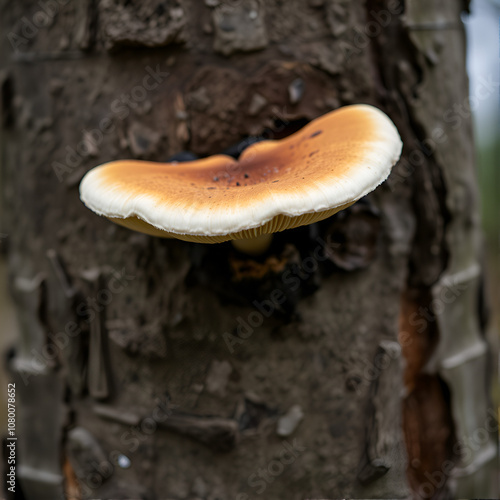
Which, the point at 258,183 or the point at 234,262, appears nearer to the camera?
the point at 258,183

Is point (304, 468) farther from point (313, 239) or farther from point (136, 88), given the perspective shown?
Answer: point (136, 88)

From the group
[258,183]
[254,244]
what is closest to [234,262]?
[254,244]

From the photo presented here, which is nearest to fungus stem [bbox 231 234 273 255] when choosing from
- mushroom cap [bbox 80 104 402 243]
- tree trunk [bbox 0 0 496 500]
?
tree trunk [bbox 0 0 496 500]

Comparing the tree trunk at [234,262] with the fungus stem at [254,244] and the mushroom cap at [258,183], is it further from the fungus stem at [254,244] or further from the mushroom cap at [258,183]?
the mushroom cap at [258,183]

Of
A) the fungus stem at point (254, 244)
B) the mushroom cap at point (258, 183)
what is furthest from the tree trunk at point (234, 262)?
the mushroom cap at point (258, 183)

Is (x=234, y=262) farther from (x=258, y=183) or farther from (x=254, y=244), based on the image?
(x=258, y=183)

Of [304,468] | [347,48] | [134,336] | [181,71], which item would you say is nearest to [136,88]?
[181,71]

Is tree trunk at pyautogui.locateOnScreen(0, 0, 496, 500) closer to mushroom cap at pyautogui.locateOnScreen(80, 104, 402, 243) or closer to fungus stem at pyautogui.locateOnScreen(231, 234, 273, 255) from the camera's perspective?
fungus stem at pyautogui.locateOnScreen(231, 234, 273, 255)

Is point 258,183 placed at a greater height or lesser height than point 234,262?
greater
